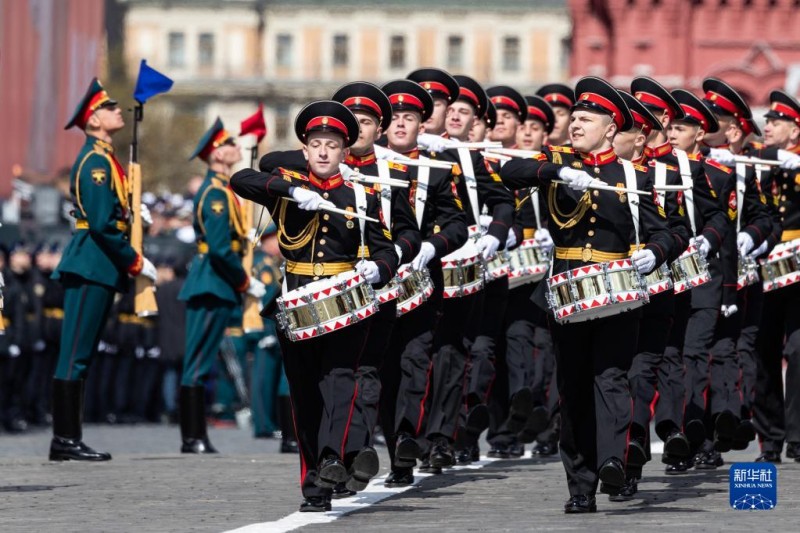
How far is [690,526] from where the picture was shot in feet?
37.0

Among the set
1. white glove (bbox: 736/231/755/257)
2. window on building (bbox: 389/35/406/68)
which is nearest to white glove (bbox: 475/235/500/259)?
white glove (bbox: 736/231/755/257)

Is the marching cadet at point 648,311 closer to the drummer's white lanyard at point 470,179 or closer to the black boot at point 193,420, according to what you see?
the drummer's white lanyard at point 470,179

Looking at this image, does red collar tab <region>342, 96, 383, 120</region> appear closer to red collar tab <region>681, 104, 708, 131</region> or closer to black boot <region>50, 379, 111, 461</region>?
red collar tab <region>681, 104, 708, 131</region>

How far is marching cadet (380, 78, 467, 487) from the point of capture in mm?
13844

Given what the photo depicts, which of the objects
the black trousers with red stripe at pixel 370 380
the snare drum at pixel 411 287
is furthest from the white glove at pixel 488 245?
the black trousers with red stripe at pixel 370 380

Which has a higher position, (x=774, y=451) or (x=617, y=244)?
(x=617, y=244)

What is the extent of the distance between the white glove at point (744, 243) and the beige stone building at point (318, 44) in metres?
105

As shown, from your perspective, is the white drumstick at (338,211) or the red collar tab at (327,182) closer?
the white drumstick at (338,211)

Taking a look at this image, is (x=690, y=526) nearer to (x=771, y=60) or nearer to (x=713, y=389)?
(x=713, y=389)

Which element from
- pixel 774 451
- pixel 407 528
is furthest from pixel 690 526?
pixel 774 451

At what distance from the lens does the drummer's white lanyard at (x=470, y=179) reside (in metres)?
15.2

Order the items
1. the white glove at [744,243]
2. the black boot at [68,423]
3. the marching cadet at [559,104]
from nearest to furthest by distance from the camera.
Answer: the white glove at [744,243] < the black boot at [68,423] < the marching cadet at [559,104]

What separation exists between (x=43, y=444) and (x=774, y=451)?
7042 millimetres

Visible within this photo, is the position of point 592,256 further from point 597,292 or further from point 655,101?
point 655,101
